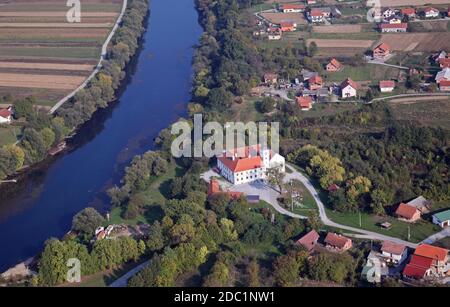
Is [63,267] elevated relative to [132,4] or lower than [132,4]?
lower

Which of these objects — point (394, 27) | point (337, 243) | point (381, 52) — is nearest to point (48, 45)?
point (381, 52)

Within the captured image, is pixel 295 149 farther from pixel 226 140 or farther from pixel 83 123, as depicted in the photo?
pixel 83 123

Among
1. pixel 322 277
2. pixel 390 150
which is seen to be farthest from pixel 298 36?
pixel 322 277

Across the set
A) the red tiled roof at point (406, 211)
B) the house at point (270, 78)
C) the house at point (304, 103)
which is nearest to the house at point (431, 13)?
the house at point (270, 78)

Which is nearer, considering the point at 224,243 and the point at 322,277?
the point at 322,277

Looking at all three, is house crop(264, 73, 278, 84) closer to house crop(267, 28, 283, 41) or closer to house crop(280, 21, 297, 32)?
house crop(267, 28, 283, 41)

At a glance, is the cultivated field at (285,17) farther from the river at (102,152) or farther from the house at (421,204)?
the house at (421,204)

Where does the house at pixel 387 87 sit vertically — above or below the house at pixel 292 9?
below
